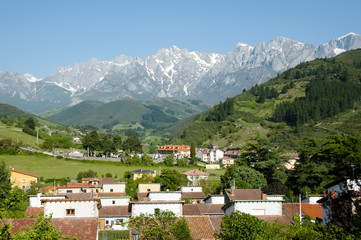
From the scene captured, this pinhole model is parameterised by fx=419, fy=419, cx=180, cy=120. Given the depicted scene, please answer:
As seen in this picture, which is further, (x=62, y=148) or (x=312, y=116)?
(x=312, y=116)

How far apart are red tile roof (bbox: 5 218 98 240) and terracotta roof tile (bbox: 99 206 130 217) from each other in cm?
1416

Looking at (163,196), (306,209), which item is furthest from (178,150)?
(306,209)

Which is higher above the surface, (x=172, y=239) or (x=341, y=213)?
(x=341, y=213)

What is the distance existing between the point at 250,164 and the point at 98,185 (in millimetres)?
30004

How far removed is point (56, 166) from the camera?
10569 centimetres

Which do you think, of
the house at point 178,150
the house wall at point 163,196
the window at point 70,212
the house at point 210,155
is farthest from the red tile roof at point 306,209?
the house at point 178,150

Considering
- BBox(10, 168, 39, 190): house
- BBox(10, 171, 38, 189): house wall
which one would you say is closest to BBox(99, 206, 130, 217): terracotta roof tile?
BBox(10, 168, 39, 190): house

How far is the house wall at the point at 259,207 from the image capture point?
109 ft

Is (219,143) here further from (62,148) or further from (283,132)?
(62,148)

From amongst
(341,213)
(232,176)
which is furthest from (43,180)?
(341,213)

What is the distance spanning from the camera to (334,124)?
557 ft

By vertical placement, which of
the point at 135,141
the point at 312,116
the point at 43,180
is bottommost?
the point at 43,180

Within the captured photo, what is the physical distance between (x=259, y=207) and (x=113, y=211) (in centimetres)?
1655

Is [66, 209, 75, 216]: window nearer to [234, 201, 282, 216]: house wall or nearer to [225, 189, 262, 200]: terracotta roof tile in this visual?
[234, 201, 282, 216]: house wall
